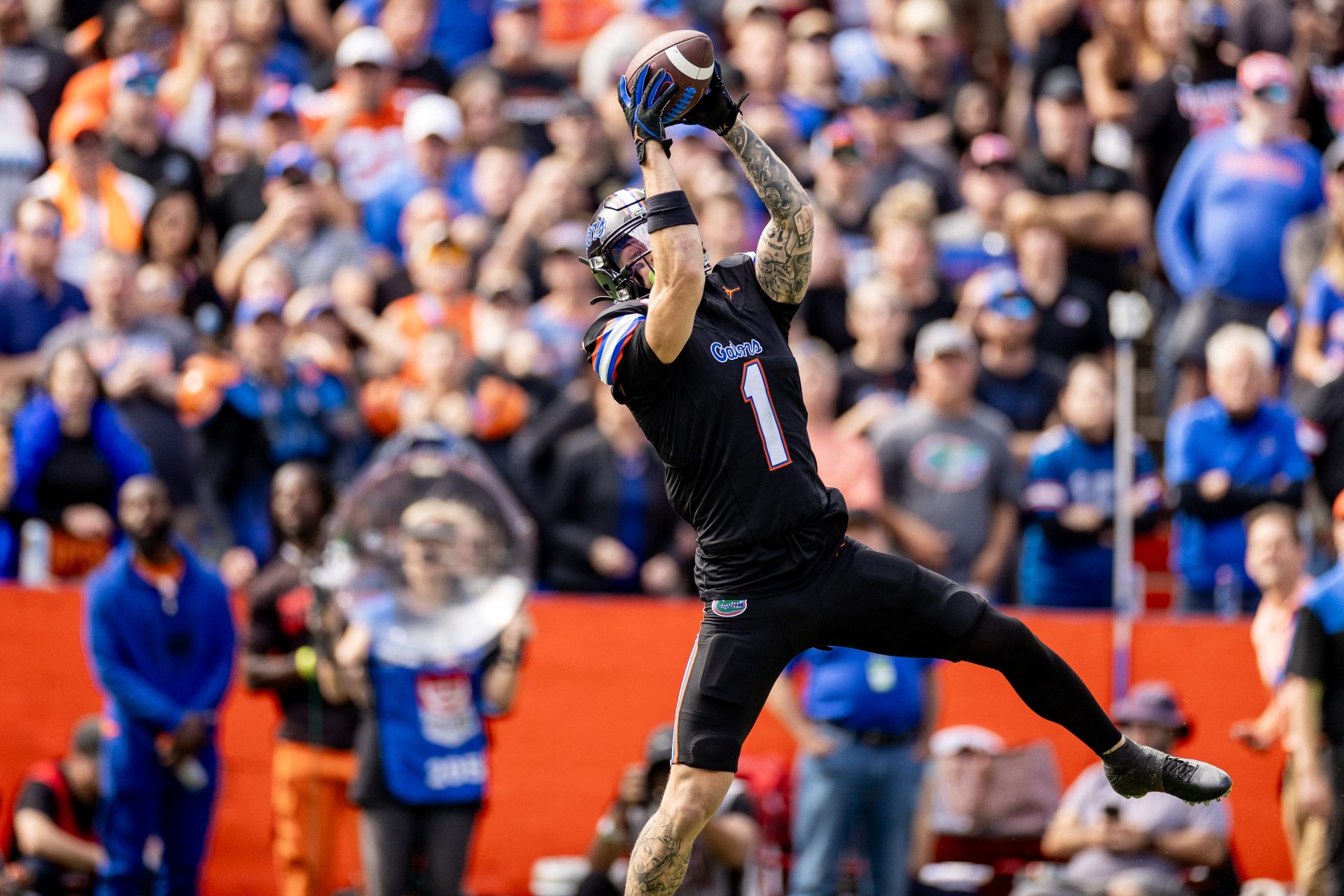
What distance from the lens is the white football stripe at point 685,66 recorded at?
234 inches

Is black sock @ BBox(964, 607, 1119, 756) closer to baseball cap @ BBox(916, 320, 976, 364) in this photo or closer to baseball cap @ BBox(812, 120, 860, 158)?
baseball cap @ BBox(916, 320, 976, 364)

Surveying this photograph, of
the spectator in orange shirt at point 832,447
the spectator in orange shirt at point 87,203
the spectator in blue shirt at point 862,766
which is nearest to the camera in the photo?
the spectator in blue shirt at point 862,766

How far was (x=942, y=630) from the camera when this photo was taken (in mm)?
6477

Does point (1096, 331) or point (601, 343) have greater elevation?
point (1096, 331)

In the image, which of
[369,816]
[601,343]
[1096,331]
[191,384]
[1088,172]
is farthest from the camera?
[1088,172]

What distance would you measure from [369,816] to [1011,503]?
13.7ft

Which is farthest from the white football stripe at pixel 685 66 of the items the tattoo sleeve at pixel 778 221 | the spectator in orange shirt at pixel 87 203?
the spectator in orange shirt at pixel 87 203

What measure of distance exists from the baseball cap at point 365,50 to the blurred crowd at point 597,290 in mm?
40

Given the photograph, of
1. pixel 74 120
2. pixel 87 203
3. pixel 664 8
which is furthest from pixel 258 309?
pixel 664 8

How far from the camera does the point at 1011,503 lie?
36.2 feet

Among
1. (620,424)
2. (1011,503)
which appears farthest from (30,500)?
(1011,503)

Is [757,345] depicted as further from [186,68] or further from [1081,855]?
[186,68]

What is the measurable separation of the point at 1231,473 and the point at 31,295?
7.41 meters

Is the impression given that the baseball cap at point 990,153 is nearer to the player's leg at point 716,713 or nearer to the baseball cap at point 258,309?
the baseball cap at point 258,309
